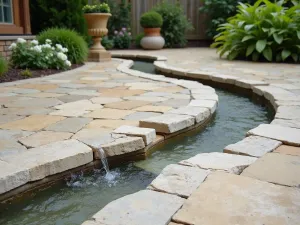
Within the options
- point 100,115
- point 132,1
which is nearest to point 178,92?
point 100,115

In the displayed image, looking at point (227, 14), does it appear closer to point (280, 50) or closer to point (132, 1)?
point (132, 1)

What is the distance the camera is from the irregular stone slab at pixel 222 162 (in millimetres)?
1498

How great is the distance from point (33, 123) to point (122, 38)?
752cm

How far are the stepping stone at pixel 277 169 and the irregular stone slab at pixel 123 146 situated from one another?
59 centimetres

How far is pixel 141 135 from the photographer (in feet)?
6.14

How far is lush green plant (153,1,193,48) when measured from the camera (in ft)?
31.0

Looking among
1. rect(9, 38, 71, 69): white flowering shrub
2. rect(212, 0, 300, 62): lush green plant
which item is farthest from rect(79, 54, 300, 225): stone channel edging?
rect(212, 0, 300, 62): lush green plant

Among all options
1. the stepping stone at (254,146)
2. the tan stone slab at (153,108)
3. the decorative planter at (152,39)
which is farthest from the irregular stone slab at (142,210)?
the decorative planter at (152,39)

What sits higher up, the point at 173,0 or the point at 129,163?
the point at 173,0

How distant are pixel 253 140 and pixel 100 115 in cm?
108

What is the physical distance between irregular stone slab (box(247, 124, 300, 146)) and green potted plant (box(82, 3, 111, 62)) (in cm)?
465

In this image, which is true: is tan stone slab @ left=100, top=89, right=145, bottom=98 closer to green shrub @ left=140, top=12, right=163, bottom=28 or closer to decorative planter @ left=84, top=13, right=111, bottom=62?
decorative planter @ left=84, top=13, right=111, bottom=62

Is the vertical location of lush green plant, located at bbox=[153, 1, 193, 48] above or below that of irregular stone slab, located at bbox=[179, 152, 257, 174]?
above

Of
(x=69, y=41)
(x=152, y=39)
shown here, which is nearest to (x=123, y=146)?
(x=69, y=41)
